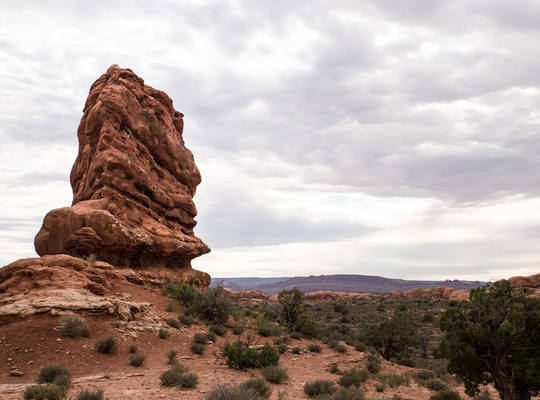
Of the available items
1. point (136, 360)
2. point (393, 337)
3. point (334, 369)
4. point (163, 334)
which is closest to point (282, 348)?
point (334, 369)

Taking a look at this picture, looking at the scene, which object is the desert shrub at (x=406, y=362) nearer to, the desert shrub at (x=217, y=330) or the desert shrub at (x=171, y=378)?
the desert shrub at (x=217, y=330)

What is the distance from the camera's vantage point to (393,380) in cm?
1584

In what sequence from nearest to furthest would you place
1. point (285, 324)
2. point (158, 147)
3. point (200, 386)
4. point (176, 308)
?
1. point (200, 386)
2. point (176, 308)
3. point (285, 324)
4. point (158, 147)

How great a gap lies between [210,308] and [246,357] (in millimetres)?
8404

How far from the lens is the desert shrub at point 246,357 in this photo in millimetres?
15609

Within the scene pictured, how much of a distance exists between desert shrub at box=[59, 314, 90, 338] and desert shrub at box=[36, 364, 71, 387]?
10.3 ft

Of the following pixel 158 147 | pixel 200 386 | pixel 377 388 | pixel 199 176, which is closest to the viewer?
pixel 200 386

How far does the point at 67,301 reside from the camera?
17625 mm

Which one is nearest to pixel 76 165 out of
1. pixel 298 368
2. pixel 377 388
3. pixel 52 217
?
pixel 52 217

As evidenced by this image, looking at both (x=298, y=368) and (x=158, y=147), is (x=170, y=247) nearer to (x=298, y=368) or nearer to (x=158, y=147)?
(x=158, y=147)

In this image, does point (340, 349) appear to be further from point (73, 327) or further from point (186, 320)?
point (73, 327)

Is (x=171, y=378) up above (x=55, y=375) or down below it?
above

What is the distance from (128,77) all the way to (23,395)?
27205 millimetres

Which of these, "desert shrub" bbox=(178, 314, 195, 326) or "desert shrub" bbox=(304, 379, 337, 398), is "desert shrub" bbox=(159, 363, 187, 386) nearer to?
"desert shrub" bbox=(304, 379, 337, 398)
